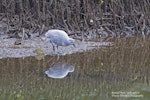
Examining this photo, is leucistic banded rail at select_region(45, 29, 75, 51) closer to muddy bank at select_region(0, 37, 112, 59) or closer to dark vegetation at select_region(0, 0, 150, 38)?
muddy bank at select_region(0, 37, 112, 59)

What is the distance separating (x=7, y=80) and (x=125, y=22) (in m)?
7.95

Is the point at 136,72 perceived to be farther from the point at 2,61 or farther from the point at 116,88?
the point at 2,61

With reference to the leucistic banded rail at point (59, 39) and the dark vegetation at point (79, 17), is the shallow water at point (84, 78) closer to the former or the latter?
the leucistic banded rail at point (59, 39)

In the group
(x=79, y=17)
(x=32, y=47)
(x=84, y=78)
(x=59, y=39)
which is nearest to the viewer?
(x=84, y=78)

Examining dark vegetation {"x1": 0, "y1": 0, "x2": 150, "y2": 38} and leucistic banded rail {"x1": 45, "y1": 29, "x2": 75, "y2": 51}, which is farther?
dark vegetation {"x1": 0, "y1": 0, "x2": 150, "y2": 38}

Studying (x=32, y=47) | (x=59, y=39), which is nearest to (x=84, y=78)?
(x=59, y=39)

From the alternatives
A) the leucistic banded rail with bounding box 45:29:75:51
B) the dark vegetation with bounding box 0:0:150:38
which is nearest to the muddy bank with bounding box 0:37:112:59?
the leucistic banded rail with bounding box 45:29:75:51

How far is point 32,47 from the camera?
12.1 meters

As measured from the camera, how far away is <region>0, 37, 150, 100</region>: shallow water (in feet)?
25.2

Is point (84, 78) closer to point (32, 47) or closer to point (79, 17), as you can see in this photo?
point (32, 47)

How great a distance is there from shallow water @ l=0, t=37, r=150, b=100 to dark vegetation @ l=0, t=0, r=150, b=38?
3.02 m

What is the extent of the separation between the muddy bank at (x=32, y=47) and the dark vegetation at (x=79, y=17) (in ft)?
2.76

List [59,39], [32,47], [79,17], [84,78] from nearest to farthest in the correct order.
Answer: [84,78]
[59,39]
[32,47]
[79,17]

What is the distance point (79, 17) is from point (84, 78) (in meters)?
6.55
